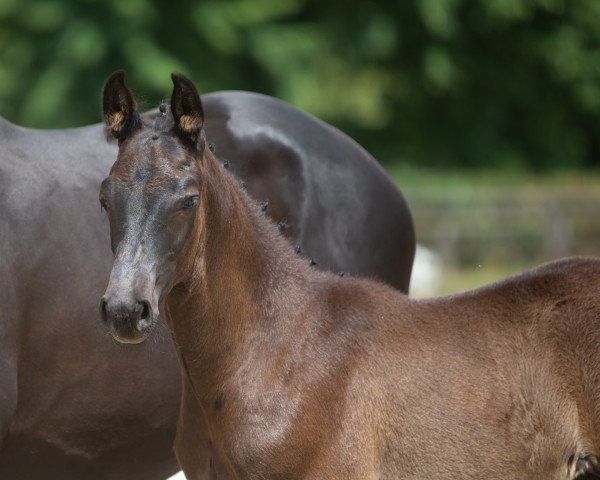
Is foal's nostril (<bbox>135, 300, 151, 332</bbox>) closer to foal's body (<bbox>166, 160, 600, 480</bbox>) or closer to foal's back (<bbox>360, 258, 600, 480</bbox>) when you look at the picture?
foal's body (<bbox>166, 160, 600, 480</bbox>)

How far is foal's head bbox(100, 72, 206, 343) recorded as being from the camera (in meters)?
3.55

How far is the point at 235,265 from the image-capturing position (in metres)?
4.04

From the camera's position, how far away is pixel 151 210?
3.66 m

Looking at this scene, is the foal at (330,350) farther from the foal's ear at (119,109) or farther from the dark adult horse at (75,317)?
the dark adult horse at (75,317)

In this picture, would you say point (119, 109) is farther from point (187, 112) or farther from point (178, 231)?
point (178, 231)

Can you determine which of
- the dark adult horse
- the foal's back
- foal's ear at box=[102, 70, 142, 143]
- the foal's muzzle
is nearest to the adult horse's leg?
the dark adult horse

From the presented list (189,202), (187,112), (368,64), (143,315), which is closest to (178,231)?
(189,202)

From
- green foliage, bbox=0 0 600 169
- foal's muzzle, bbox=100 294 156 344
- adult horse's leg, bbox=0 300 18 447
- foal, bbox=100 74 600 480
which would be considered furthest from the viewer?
green foliage, bbox=0 0 600 169

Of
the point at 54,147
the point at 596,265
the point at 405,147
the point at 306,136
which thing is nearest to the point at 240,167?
the point at 306,136

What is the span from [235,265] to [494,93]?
20.2m

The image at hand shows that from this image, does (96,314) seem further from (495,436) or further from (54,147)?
(495,436)

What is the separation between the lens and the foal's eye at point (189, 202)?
3700 mm

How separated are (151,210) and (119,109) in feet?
1.67

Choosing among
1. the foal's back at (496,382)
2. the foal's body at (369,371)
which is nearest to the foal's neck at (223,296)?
the foal's body at (369,371)
